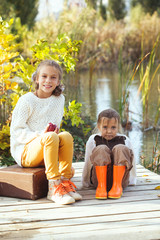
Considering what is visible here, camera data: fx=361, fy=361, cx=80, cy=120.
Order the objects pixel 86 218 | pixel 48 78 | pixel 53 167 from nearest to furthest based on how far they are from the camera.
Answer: pixel 86 218
pixel 53 167
pixel 48 78

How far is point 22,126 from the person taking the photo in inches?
90.6

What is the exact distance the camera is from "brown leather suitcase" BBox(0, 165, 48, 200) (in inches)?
84.7

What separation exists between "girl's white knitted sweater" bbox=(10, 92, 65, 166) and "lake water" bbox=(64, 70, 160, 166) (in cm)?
92

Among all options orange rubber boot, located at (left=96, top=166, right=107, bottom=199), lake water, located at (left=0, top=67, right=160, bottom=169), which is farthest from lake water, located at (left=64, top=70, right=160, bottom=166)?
orange rubber boot, located at (left=96, top=166, right=107, bottom=199)

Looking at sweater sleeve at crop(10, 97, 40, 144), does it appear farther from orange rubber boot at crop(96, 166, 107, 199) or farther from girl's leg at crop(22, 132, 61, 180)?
orange rubber boot at crop(96, 166, 107, 199)

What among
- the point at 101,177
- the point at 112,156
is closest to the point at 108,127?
the point at 112,156

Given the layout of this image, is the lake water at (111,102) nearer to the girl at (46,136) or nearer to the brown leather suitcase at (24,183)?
the girl at (46,136)

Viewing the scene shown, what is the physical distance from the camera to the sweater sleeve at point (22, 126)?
7.50ft

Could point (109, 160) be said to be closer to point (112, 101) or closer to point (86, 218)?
point (86, 218)

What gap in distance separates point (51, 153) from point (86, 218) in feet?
1.47

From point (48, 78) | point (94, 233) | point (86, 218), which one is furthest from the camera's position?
point (48, 78)

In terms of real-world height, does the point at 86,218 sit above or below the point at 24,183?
below

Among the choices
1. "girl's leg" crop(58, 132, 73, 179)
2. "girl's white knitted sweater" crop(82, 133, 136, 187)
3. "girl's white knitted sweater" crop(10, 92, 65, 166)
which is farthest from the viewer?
"girl's white knitted sweater" crop(82, 133, 136, 187)

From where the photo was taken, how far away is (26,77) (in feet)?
10.0
